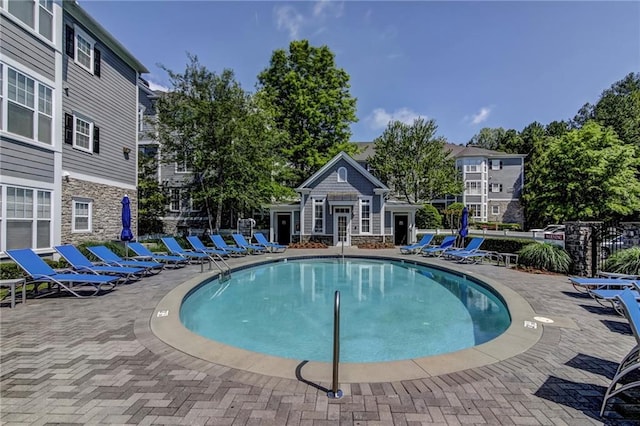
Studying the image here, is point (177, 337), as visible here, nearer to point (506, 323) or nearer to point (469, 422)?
point (469, 422)

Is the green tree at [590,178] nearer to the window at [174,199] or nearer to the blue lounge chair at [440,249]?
the blue lounge chair at [440,249]

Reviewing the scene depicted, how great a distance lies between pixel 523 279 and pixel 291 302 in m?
7.28

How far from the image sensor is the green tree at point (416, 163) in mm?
29531

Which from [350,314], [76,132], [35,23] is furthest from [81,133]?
[350,314]

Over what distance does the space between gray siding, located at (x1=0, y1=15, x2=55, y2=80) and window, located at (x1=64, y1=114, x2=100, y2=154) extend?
1.73 meters

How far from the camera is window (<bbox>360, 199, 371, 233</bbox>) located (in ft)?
70.2

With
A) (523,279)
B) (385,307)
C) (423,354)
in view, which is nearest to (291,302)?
(385,307)

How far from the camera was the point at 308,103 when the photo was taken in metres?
26.9

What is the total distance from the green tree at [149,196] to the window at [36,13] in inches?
502

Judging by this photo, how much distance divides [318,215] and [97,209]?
12650 mm

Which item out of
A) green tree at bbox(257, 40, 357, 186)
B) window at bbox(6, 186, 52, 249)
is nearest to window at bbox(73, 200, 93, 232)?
window at bbox(6, 186, 52, 249)

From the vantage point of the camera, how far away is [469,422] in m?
2.65

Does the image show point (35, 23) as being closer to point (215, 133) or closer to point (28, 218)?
point (28, 218)

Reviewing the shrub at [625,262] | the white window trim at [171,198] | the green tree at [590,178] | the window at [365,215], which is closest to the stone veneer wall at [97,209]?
the white window trim at [171,198]
